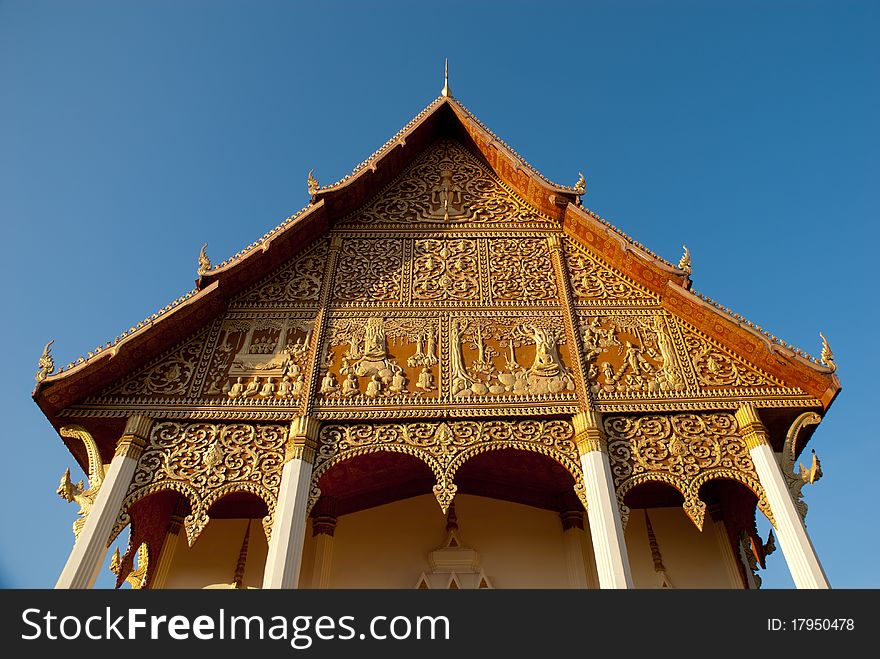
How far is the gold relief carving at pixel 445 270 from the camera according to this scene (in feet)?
31.3

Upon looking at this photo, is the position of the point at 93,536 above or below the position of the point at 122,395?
below

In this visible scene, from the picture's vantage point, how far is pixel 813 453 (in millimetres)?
7887

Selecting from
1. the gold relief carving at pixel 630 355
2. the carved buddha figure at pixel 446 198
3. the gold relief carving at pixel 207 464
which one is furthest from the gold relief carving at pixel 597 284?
the gold relief carving at pixel 207 464

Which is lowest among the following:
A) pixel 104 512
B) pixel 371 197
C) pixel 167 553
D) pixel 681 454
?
pixel 104 512

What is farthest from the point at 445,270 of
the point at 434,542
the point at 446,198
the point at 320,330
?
the point at 434,542

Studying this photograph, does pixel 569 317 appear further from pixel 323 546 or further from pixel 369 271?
pixel 323 546

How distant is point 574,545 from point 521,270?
12.7 ft

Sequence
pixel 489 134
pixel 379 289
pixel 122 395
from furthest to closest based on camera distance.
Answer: pixel 489 134, pixel 379 289, pixel 122 395

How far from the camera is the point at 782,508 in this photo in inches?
289

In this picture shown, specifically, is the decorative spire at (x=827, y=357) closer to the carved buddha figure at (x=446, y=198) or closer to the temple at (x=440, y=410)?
the temple at (x=440, y=410)
